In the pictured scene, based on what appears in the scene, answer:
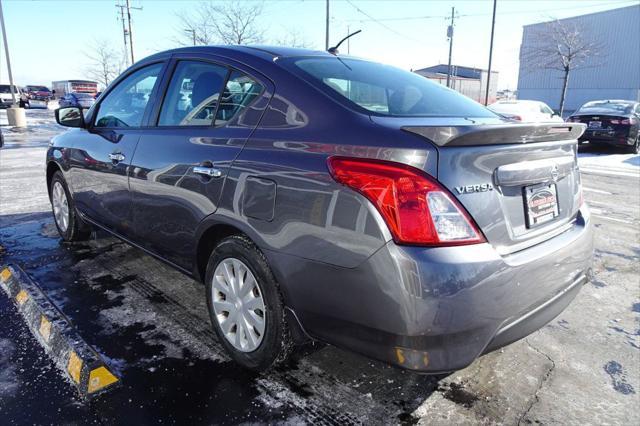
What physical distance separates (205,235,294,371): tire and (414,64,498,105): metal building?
177ft

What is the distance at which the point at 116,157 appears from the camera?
3.27 m

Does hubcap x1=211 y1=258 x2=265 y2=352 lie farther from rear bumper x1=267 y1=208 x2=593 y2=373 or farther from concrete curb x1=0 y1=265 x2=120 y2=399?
concrete curb x1=0 y1=265 x2=120 y2=399

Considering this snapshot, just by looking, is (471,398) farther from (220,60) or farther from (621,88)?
(621,88)

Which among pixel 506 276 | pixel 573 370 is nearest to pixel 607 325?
pixel 573 370

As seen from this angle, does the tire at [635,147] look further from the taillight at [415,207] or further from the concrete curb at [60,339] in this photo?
the concrete curb at [60,339]

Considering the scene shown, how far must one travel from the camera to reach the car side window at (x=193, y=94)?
8.60 feet

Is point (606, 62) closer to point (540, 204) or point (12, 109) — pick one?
point (12, 109)

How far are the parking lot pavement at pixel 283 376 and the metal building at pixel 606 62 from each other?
138 feet

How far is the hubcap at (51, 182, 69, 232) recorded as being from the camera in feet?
14.4

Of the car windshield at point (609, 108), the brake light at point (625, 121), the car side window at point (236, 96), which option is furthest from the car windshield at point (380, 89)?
the car windshield at point (609, 108)

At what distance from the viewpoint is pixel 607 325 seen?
3.06 meters

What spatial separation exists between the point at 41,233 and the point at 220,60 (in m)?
3.45

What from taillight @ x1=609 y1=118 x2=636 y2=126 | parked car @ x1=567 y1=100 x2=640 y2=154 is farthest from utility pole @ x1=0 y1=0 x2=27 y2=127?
taillight @ x1=609 y1=118 x2=636 y2=126

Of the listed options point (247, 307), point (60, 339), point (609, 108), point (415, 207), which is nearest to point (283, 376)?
point (247, 307)
